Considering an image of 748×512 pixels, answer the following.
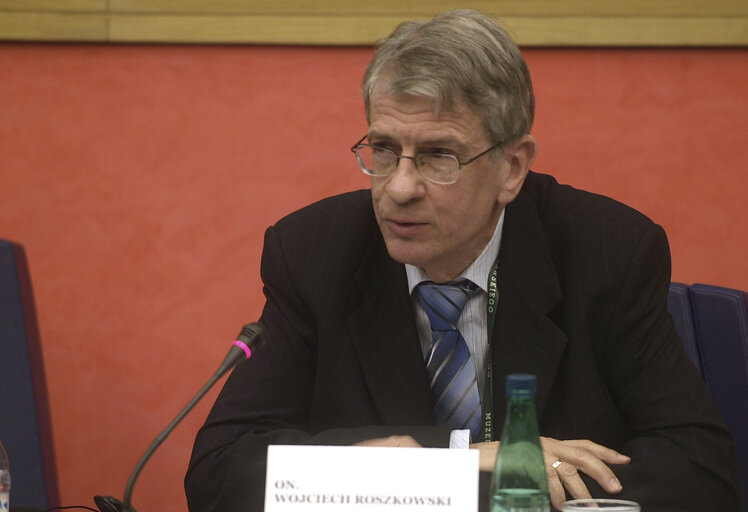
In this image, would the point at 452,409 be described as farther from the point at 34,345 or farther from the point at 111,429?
the point at 111,429

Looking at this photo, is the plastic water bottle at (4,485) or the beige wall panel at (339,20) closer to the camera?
the plastic water bottle at (4,485)

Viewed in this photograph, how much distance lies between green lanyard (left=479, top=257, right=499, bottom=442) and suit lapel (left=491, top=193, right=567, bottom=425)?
16 millimetres

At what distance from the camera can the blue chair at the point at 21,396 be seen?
78.5 inches

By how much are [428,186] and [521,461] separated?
66 centimetres

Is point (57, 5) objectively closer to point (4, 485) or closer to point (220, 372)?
point (4, 485)

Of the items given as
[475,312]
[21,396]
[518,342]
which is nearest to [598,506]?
[518,342]

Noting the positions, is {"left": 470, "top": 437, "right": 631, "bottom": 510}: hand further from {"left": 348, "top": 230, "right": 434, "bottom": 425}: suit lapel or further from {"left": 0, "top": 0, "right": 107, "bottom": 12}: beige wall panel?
{"left": 0, "top": 0, "right": 107, "bottom": 12}: beige wall panel

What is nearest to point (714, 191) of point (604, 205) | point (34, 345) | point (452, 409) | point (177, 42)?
point (604, 205)

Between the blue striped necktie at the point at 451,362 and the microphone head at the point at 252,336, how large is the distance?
60cm

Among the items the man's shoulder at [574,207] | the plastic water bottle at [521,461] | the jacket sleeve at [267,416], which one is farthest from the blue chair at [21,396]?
the plastic water bottle at [521,461]

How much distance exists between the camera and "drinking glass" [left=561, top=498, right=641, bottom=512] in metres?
1.07

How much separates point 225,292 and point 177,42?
68 centimetres

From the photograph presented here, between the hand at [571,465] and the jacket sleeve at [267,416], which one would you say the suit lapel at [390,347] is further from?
the hand at [571,465]

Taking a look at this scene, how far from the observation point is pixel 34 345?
2.03 meters
